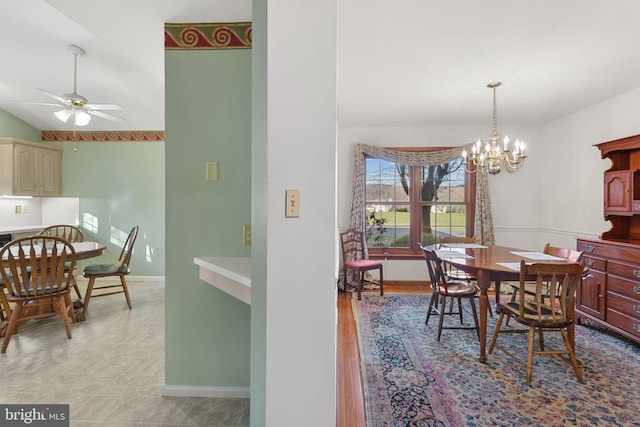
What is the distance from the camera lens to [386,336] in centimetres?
272

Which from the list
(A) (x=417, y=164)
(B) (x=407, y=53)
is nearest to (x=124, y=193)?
(B) (x=407, y=53)

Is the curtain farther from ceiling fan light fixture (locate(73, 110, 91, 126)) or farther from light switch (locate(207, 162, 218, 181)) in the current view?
ceiling fan light fixture (locate(73, 110, 91, 126))

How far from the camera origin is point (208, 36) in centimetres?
190

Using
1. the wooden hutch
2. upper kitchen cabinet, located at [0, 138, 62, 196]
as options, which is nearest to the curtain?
the wooden hutch

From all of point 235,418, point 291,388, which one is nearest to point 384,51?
point 291,388

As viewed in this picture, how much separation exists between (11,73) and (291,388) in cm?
519

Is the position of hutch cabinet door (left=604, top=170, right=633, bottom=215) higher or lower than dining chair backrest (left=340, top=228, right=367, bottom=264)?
higher

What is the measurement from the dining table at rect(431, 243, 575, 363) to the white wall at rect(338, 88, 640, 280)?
1.72 metres

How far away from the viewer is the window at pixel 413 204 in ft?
15.4

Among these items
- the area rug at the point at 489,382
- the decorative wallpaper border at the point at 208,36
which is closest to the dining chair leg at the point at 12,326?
the decorative wallpaper border at the point at 208,36

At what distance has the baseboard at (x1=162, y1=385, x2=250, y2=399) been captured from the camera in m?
1.88

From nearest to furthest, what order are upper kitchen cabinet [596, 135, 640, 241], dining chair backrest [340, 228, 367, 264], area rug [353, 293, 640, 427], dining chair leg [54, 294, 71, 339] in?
area rug [353, 293, 640, 427], dining chair leg [54, 294, 71, 339], upper kitchen cabinet [596, 135, 640, 241], dining chair backrest [340, 228, 367, 264]

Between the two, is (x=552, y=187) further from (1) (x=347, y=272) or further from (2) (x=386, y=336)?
(2) (x=386, y=336)

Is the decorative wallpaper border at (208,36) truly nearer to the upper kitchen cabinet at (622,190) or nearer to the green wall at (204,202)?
the green wall at (204,202)
